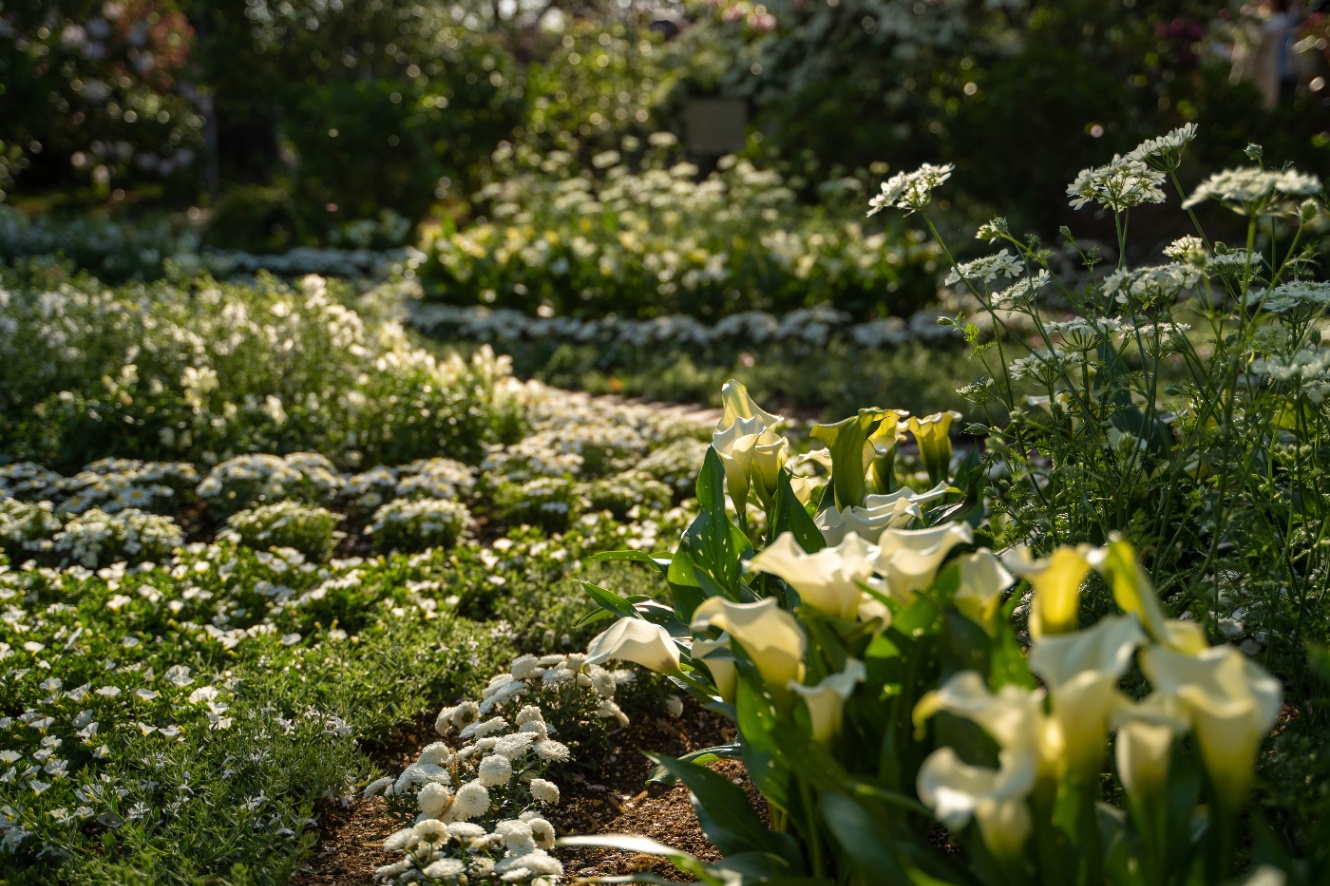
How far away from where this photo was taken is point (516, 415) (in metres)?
4.88

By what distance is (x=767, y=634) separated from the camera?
141 cm

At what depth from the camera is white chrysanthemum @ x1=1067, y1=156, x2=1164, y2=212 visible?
6.76 feet

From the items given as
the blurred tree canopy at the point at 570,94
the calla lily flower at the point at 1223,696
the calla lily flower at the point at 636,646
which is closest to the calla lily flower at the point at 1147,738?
the calla lily flower at the point at 1223,696

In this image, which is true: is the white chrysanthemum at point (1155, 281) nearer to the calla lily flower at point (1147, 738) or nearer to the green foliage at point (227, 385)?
the calla lily flower at point (1147, 738)

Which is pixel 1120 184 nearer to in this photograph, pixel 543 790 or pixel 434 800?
pixel 543 790

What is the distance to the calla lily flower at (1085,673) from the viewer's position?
1.07m

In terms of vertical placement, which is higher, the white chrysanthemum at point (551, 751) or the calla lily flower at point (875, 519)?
the calla lily flower at point (875, 519)

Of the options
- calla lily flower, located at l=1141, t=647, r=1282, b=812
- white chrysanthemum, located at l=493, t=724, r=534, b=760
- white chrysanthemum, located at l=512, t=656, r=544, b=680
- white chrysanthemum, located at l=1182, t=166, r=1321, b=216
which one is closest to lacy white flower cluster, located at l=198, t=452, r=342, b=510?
white chrysanthemum, located at l=512, t=656, r=544, b=680

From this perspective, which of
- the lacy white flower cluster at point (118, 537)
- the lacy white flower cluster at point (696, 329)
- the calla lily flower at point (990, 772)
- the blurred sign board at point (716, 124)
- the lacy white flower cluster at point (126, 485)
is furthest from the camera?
the blurred sign board at point (716, 124)

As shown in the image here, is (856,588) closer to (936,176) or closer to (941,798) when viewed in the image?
(941,798)

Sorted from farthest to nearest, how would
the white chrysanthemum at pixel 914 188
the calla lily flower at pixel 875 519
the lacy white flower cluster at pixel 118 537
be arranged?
the lacy white flower cluster at pixel 118 537, the white chrysanthemum at pixel 914 188, the calla lily flower at pixel 875 519

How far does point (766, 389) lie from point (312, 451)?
2.42 m

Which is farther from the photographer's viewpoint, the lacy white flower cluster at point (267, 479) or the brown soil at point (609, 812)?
the lacy white flower cluster at point (267, 479)

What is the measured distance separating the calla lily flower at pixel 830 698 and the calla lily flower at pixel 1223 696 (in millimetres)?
371
